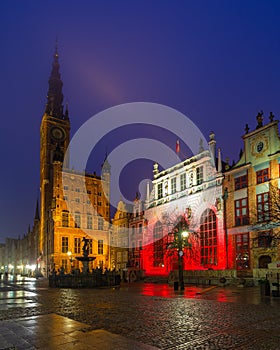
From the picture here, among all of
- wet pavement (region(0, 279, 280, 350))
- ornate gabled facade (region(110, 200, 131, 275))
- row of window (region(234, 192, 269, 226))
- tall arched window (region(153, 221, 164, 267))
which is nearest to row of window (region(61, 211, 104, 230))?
ornate gabled facade (region(110, 200, 131, 275))

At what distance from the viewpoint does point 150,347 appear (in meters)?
8.07

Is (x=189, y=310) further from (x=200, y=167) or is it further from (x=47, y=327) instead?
(x=200, y=167)

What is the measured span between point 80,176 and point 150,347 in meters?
59.7

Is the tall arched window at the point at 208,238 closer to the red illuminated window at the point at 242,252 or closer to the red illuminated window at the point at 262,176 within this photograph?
the red illuminated window at the point at 242,252

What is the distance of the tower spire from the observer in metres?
85.5

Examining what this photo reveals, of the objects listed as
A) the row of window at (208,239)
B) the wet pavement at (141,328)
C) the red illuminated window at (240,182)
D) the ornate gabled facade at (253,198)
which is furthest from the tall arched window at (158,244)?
the wet pavement at (141,328)

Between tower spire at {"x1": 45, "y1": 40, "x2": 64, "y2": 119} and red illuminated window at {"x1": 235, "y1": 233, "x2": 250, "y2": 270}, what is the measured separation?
59659mm

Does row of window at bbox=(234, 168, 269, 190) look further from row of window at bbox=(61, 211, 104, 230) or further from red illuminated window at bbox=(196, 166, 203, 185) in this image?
row of window at bbox=(61, 211, 104, 230)

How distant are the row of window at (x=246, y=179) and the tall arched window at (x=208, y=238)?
195 inches

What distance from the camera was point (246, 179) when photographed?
1432 inches

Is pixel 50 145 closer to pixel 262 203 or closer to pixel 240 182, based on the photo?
pixel 240 182

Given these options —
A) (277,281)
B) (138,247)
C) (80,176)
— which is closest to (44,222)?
(80,176)

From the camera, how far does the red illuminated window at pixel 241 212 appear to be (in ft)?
117

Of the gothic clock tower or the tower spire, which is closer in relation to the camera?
the gothic clock tower
